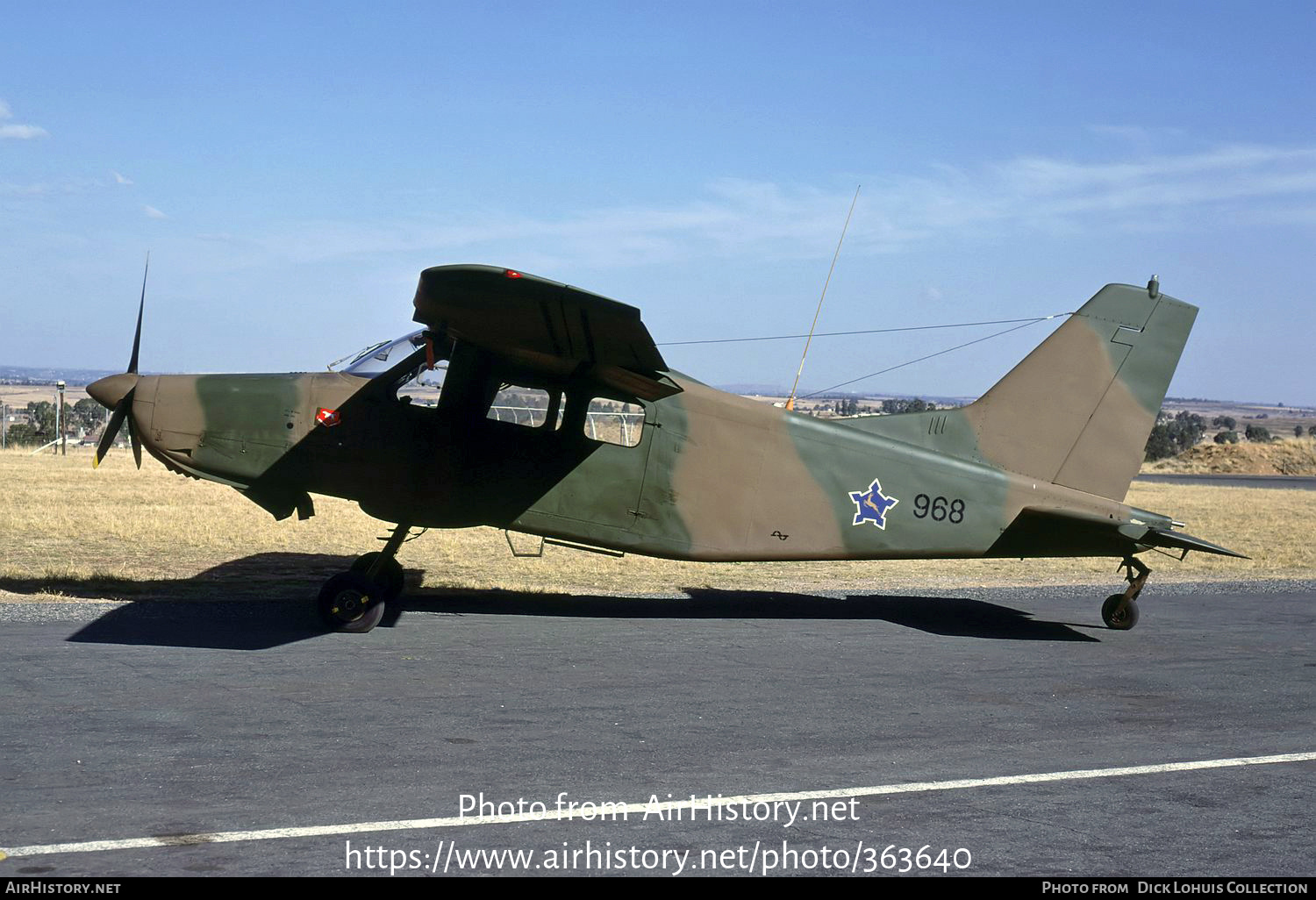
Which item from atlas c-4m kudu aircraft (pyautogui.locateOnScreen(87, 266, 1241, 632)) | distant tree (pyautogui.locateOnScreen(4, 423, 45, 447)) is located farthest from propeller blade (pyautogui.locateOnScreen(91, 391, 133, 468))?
distant tree (pyautogui.locateOnScreen(4, 423, 45, 447))

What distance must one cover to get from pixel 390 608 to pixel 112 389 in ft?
10.4

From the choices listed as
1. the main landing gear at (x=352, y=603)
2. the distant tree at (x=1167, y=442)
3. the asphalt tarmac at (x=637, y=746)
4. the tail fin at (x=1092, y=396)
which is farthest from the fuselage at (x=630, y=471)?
the distant tree at (x=1167, y=442)

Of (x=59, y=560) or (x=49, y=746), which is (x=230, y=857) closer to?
(x=49, y=746)

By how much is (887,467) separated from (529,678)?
4438 mm

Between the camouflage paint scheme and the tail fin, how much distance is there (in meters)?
0.02

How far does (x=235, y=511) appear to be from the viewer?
66.3ft

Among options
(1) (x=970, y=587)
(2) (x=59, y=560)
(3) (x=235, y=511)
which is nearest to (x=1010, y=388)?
(1) (x=970, y=587)

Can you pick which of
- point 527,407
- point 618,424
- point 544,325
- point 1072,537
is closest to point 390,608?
point 527,407

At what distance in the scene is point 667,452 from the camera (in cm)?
1057

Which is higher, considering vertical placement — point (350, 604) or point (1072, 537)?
point (1072, 537)

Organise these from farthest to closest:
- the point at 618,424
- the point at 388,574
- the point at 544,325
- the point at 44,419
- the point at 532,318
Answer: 1. the point at 44,419
2. the point at 388,574
3. the point at 618,424
4. the point at 544,325
5. the point at 532,318

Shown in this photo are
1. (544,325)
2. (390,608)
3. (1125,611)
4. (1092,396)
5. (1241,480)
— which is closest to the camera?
(544,325)

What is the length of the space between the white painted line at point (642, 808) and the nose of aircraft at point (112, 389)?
240 inches

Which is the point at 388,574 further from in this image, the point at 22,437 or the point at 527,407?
the point at 22,437
